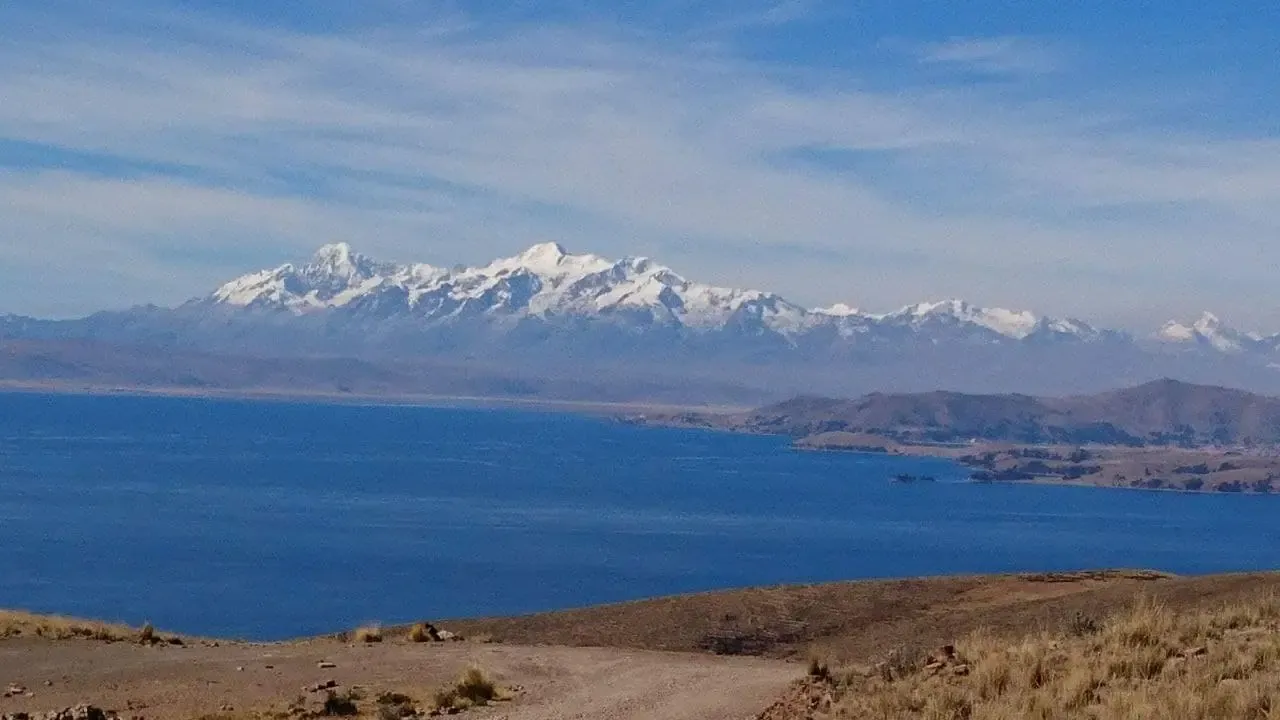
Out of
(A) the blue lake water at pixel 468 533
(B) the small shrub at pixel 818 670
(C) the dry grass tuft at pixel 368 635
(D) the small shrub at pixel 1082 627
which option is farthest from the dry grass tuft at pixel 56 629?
(A) the blue lake water at pixel 468 533

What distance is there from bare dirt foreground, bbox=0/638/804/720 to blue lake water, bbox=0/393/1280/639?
160ft

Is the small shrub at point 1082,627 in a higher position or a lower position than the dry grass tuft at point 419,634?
higher

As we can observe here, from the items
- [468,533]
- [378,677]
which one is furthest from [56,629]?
[468,533]

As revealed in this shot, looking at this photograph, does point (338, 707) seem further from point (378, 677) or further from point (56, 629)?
point (56, 629)

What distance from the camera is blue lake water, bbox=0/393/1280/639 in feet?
262

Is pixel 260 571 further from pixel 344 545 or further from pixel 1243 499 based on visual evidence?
pixel 1243 499

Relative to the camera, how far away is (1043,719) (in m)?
10.9

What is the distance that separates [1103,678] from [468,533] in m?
99.0

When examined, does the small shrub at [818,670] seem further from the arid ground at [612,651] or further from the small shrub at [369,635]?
the small shrub at [369,635]

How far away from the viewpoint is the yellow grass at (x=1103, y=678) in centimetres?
1062

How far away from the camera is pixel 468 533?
10900cm

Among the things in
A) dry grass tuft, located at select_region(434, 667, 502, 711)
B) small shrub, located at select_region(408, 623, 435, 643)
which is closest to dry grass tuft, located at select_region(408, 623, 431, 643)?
small shrub, located at select_region(408, 623, 435, 643)

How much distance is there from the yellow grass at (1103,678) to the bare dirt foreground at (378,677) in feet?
7.11

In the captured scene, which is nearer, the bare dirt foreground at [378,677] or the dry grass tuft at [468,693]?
the bare dirt foreground at [378,677]
